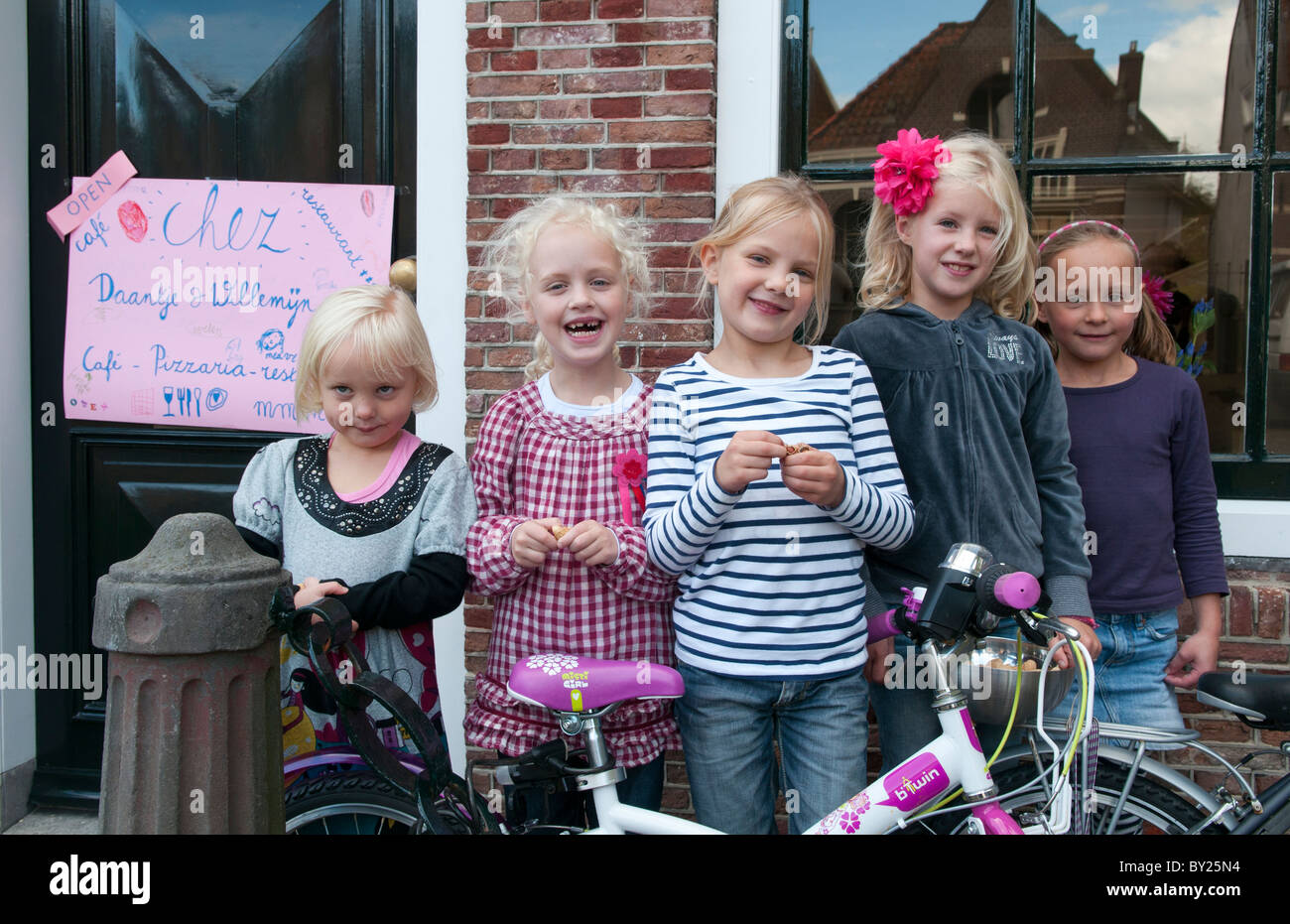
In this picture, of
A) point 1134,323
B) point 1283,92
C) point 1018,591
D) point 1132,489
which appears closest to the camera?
point 1018,591

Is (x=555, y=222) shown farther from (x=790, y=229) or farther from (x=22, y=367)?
(x=22, y=367)

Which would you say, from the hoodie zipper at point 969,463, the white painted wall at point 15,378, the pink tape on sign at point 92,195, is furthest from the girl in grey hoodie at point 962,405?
the white painted wall at point 15,378

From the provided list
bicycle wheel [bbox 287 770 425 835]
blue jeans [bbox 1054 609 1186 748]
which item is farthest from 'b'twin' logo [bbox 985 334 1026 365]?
bicycle wheel [bbox 287 770 425 835]

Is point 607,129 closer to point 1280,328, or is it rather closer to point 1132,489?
point 1132,489

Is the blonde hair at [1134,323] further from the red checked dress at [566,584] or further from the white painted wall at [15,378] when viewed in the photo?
the white painted wall at [15,378]

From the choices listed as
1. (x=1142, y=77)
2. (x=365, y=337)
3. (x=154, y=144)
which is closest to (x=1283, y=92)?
(x=1142, y=77)

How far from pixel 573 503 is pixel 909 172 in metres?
1.06

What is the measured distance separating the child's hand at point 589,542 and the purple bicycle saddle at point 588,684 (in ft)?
0.71

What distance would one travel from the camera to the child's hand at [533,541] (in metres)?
2.21

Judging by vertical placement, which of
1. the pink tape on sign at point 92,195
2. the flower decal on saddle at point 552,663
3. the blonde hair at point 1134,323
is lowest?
the flower decal on saddle at point 552,663

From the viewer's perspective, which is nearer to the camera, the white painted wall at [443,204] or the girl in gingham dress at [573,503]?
the girl in gingham dress at [573,503]

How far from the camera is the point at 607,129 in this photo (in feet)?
10.8

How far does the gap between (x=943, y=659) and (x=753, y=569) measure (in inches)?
16.0

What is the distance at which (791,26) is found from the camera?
3.36 m
